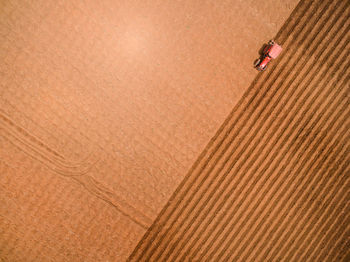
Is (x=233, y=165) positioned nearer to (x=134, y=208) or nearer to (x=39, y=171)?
(x=134, y=208)

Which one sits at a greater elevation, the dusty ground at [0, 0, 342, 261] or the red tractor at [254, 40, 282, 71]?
the red tractor at [254, 40, 282, 71]

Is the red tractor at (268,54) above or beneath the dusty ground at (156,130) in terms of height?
above

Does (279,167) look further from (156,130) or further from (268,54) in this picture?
(156,130)

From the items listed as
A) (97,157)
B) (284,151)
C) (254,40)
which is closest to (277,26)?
(254,40)
